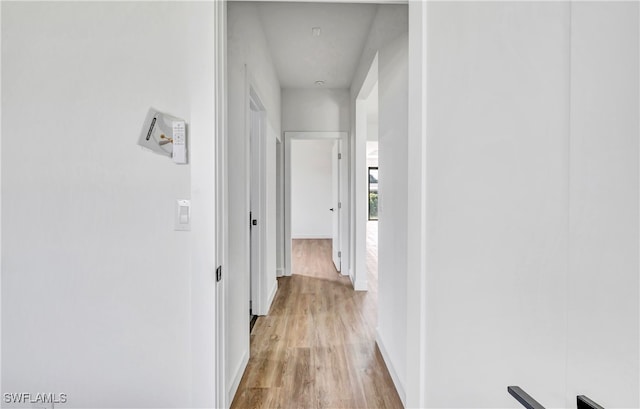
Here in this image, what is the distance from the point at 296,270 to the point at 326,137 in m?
2.04

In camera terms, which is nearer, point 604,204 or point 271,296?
point 604,204

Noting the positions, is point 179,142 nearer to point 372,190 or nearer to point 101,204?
point 101,204

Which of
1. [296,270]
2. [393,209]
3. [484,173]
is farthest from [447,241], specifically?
[296,270]

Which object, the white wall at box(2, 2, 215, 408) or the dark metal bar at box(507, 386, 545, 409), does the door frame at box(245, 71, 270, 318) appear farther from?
the dark metal bar at box(507, 386, 545, 409)

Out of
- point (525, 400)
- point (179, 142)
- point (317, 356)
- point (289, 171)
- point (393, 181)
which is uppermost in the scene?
point (289, 171)

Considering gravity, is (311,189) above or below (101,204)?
above

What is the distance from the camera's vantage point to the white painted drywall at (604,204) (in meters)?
0.40

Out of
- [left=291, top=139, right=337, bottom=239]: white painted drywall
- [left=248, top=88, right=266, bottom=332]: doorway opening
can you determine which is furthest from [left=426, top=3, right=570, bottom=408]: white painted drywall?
[left=291, top=139, right=337, bottom=239]: white painted drywall

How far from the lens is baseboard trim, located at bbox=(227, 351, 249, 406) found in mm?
1661

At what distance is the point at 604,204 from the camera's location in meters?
0.43

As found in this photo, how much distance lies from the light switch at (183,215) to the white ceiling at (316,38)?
1912 millimetres

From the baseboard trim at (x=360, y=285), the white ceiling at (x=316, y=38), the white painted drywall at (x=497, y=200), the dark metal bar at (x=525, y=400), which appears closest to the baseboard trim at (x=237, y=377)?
the white painted drywall at (x=497, y=200)

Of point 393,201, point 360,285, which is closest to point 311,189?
point 360,285

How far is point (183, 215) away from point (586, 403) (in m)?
1.23
